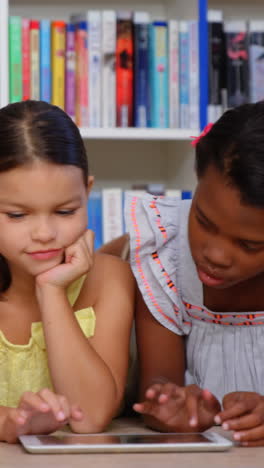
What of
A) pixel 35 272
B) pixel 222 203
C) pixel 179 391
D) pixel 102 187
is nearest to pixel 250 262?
pixel 222 203

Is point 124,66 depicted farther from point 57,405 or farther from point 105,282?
point 57,405

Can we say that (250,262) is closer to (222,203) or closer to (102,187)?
(222,203)

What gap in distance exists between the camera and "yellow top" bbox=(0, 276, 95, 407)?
1183 mm

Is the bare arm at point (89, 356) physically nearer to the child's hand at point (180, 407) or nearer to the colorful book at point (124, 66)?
the child's hand at point (180, 407)

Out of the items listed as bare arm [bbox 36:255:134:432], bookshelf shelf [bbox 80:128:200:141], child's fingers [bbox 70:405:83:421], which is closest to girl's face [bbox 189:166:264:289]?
bare arm [bbox 36:255:134:432]

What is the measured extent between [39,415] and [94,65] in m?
1.55

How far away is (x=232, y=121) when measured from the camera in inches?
43.4

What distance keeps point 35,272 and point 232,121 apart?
1.19 ft

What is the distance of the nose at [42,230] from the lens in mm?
1076

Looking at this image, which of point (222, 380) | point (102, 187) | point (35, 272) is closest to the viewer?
point (35, 272)

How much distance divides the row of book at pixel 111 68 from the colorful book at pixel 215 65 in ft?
0.15

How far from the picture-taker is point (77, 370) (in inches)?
41.6

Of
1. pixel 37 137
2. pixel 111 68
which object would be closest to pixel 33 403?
pixel 37 137

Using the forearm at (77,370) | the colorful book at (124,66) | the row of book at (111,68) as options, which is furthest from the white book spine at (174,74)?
the forearm at (77,370)
